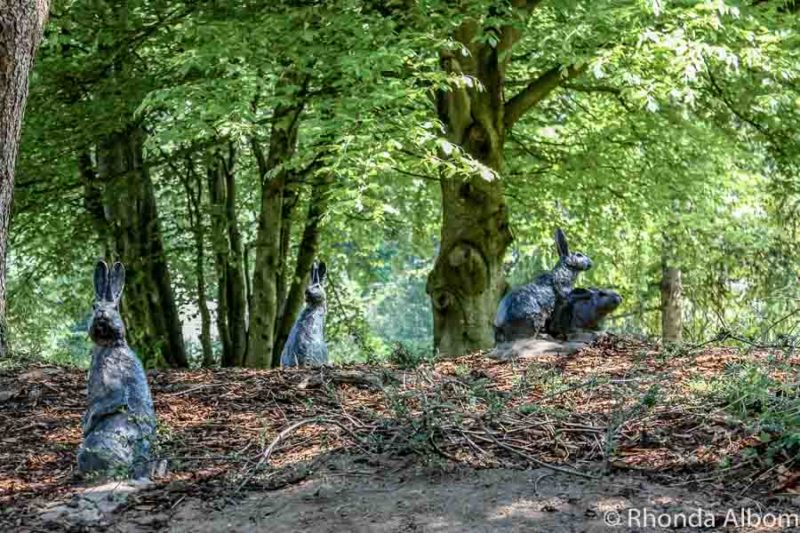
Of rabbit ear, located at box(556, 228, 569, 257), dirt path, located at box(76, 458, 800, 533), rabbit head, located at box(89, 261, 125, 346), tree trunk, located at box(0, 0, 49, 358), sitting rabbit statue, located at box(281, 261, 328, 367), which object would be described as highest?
tree trunk, located at box(0, 0, 49, 358)

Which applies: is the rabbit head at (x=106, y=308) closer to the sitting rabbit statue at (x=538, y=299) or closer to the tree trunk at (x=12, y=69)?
the tree trunk at (x=12, y=69)

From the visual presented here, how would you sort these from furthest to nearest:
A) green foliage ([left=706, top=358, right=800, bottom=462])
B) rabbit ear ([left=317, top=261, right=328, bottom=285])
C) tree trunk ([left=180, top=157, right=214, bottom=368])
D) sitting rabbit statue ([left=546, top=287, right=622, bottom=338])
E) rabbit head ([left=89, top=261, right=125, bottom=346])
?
1. tree trunk ([left=180, top=157, right=214, bottom=368])
2. rabbit ear ([left=317, top=261, right=328, bottom=285])
3. sitting rabbit statue ([left=546, top=287, right=622, bottom=338])
4. rabbit head ([left=89, top=261, right=125, bottom=346])
5. green foliage ([left=706, top=358, right=800, bottom=462])

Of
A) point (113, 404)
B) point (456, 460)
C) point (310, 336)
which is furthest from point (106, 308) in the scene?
point (310, 336)

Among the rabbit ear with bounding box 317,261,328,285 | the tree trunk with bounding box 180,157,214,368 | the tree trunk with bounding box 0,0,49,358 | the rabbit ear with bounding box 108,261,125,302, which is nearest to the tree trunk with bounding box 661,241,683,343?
the tree trunk with bounding box 180,157,214,368

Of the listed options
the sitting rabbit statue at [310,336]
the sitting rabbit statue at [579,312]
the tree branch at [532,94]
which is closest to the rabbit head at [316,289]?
the sitting rabbit statue at [310,336]

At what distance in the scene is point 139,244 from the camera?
15.5 meters

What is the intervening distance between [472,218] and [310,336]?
3406 mm

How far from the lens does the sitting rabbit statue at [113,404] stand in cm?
571

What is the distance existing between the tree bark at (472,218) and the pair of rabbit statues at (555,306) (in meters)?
2.78

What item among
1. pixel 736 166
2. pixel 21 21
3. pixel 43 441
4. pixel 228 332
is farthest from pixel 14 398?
pixel 736 166

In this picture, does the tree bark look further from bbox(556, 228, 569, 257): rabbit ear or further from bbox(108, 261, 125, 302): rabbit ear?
bbox(108, 261, 125, 302): rabbit ear

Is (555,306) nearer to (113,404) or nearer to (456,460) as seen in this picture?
(456,460)

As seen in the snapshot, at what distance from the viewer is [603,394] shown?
693 centimetres

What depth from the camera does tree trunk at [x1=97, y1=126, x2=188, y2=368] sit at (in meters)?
15.0
